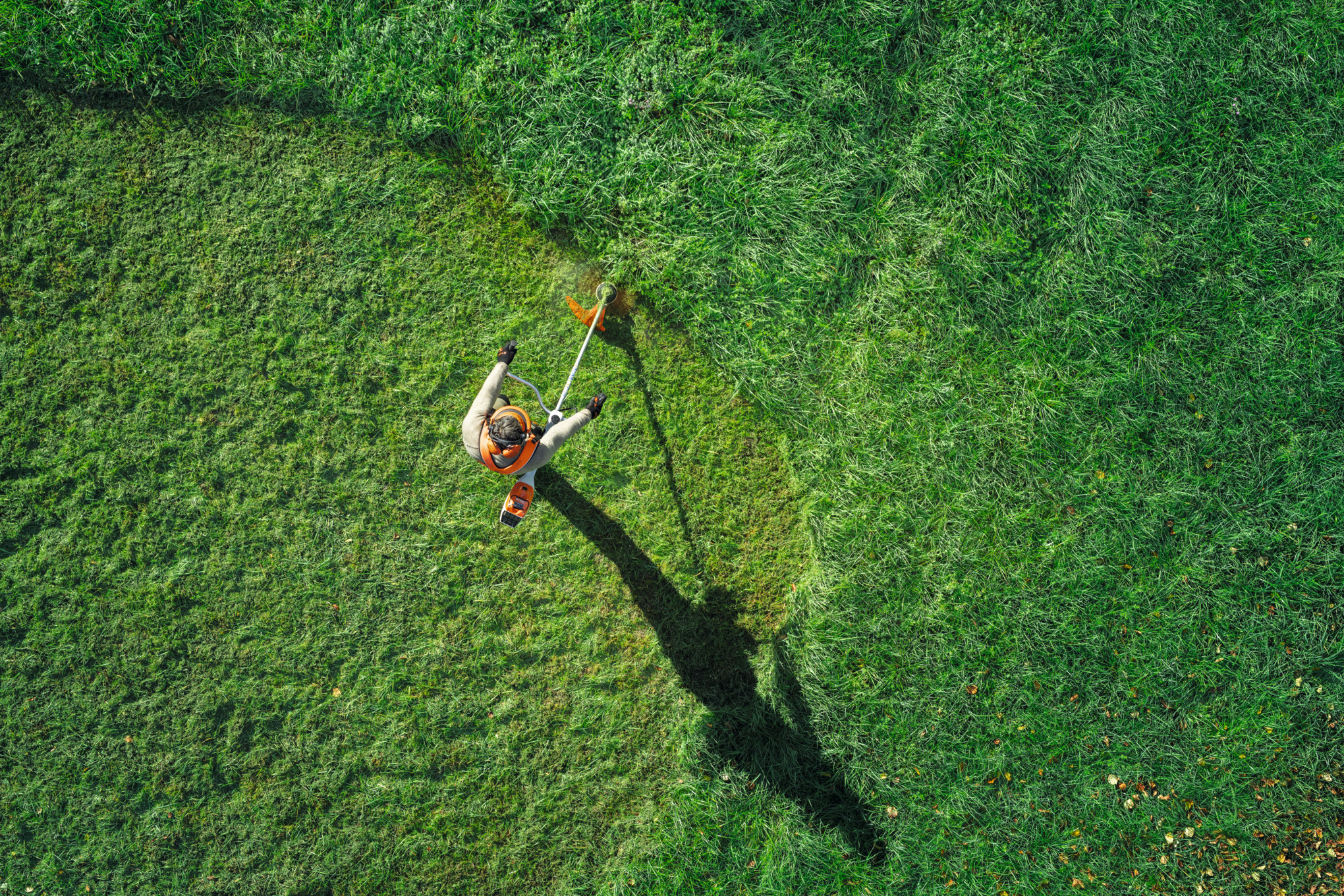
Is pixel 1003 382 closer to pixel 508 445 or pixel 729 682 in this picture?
pixel 729 682

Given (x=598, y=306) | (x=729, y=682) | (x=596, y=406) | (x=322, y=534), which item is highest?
(x=598, y=306)

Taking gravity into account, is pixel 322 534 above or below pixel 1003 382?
below

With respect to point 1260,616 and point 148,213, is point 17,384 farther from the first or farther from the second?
point 1260,616

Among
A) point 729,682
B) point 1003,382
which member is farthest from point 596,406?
point 1003,382

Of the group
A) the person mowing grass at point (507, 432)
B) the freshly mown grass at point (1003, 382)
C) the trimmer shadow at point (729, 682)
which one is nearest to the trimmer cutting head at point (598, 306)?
the freshly mown grass at point (1003, 382)

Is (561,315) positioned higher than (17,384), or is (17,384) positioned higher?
(561,315)

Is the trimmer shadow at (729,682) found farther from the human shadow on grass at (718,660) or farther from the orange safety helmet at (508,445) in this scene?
the orange safety helmet at (508,445)

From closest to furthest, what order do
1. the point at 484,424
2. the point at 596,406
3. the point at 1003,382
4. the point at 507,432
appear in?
the point at 507,432
the point at 484,424
the point at 596,406
the point at 1003,382

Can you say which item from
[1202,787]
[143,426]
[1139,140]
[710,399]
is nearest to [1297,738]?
[1202,787]
